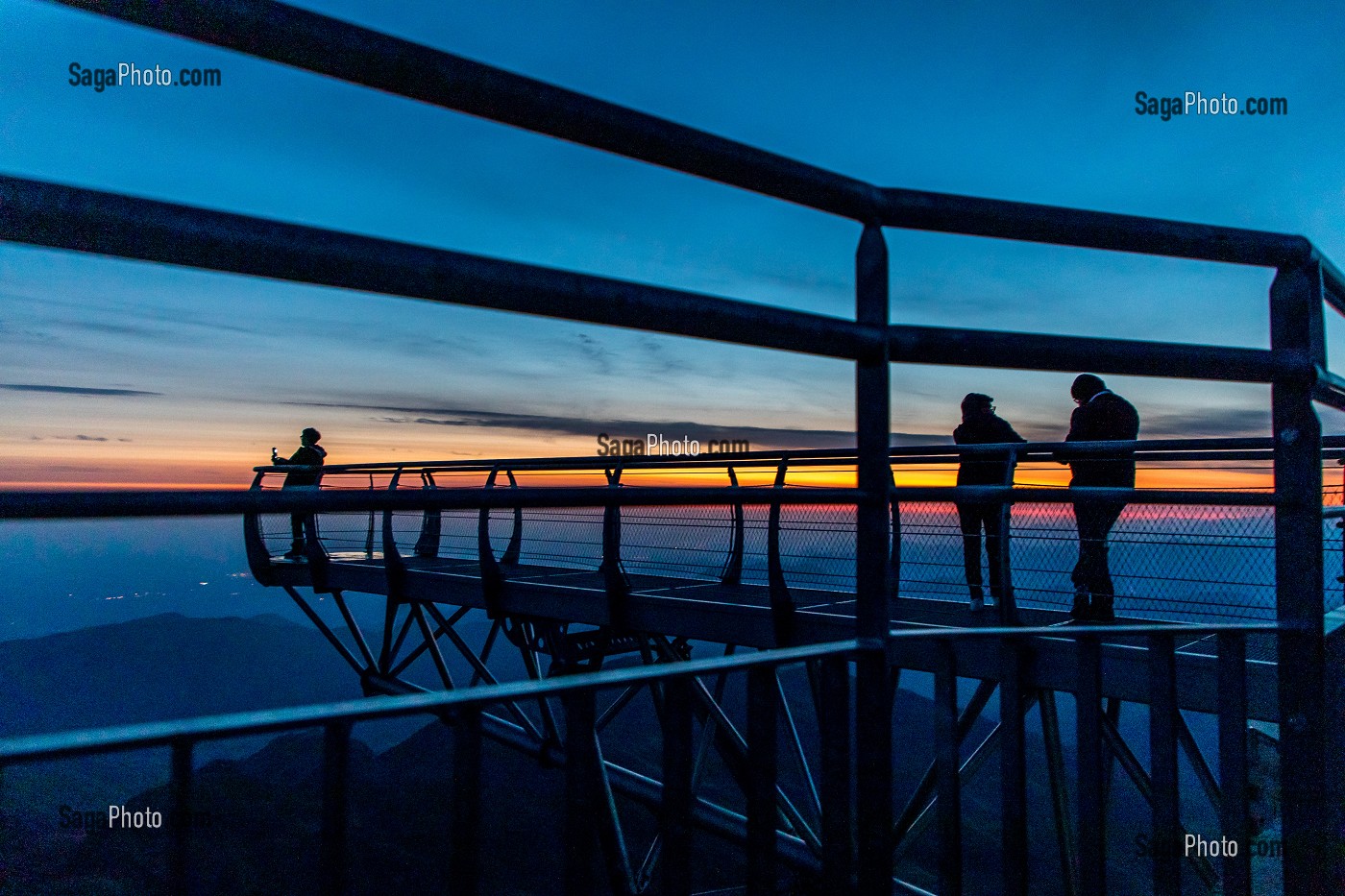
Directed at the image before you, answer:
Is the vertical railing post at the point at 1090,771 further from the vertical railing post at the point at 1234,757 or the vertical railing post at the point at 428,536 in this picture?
the vertical railing post at the point at 428,536

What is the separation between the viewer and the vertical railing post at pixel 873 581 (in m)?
1.39

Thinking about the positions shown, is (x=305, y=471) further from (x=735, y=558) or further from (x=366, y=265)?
(x=366, y=265)

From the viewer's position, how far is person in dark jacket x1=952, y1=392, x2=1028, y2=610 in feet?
21.4

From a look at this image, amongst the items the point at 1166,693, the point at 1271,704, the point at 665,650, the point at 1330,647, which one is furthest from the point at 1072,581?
the point at 665,650

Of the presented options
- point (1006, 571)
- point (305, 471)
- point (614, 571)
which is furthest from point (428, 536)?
point (1006, 571)

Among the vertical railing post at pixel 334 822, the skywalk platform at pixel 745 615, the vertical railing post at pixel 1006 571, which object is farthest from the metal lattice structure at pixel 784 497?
the vertical railing post at pixel 1006 571

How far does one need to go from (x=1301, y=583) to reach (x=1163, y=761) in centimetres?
53

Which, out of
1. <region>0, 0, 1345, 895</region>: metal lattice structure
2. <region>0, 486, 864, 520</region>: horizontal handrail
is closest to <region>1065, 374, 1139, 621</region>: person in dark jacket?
<region>0, 0, 1345, 895</region>: metal lattice structure

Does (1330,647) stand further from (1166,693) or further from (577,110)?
(577,110)

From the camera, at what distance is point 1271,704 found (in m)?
4.29

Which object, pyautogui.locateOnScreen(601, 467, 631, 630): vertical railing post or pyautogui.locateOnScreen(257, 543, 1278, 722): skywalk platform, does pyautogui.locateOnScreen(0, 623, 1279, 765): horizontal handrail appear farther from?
pyautogui.locateOnScreen(601, 467, 631, 630): vertical railing post

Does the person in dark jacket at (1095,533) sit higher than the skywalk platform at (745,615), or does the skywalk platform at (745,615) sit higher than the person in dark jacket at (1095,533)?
the person in dark jacket at (1095,533)

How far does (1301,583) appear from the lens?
74.0 inches

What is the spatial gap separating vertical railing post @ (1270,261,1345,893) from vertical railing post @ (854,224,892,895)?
111 centimetres
